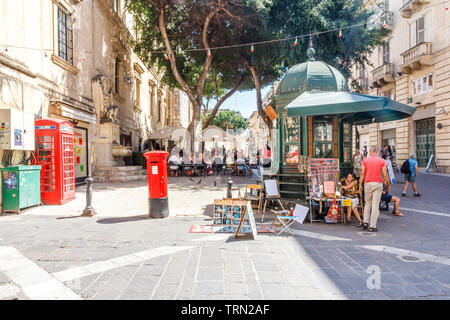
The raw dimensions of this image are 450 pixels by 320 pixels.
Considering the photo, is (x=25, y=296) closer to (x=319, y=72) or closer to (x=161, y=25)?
(x=319, y=72)

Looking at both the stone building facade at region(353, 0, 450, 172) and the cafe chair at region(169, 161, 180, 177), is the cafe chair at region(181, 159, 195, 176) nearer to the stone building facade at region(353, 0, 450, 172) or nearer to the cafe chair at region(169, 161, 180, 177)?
the cafe chair at region(169, 161, 180, 177)

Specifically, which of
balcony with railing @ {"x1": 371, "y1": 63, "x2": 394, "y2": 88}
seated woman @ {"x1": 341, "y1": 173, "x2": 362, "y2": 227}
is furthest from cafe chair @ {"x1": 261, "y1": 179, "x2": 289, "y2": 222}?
balcony with railing @ {"x1": 371, "y1": 63, "x2": 394, "y2": 88}

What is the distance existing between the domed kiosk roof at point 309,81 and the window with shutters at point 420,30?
16585mm

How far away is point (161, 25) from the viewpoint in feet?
53.5

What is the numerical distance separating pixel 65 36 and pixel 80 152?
5072 mm

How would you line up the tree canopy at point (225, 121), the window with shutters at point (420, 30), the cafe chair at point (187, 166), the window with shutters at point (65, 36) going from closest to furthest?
the window with shutters at point (65, 36), the cafe chair at point (187, 166), the window with shutters at point (420, 30), the tree canopy at point (225, 121)

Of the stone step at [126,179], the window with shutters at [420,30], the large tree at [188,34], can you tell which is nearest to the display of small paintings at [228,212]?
the stone step at [126,179]

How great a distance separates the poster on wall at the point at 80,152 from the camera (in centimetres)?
1277

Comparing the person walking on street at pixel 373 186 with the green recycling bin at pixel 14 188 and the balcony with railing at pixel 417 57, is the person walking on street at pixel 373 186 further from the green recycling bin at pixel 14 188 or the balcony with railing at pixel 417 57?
the balcony with railing at pixel 417 57

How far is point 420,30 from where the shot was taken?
19.4 m

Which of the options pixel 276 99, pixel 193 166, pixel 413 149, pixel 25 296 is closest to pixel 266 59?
pixel 193 166

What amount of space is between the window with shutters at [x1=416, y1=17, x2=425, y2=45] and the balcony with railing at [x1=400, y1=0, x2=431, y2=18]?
74 cm

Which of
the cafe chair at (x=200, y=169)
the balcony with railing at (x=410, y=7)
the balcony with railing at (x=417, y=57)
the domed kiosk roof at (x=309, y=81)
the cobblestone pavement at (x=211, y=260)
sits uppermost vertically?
the balcony with railing at (x=410, y=7)

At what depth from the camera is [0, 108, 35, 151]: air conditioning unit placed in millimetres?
7098
